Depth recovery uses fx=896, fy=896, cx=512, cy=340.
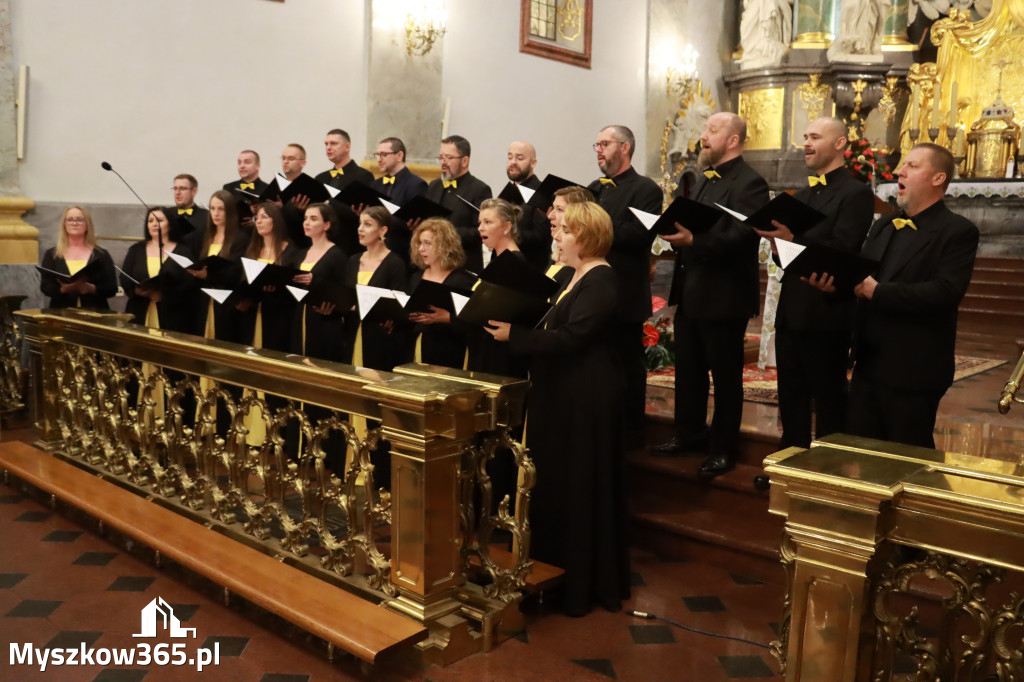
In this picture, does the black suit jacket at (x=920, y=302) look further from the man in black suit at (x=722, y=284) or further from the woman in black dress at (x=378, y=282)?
the woman in black dress at (x=378, y=282)

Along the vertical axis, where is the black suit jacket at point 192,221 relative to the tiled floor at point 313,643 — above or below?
above

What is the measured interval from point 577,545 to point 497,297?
3.37ft

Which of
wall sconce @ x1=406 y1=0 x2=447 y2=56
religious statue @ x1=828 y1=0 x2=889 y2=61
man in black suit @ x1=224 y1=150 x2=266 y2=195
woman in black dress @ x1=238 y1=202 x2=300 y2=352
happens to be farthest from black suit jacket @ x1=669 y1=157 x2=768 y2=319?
religious statue @ x1=828 y1=0 x2=889 y2=61

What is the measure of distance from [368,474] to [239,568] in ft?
2.49

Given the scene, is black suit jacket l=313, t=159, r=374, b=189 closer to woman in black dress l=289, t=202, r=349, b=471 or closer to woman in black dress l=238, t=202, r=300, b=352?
woman in black dress l=238, t=202, r=300, b=352

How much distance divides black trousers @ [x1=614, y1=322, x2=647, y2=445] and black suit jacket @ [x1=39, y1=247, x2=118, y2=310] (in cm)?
356

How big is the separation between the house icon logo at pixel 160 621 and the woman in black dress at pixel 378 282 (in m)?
1.73

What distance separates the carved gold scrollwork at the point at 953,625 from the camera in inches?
75.5

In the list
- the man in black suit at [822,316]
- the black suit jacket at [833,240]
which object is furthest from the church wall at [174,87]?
the black suit jacket at [833,240]

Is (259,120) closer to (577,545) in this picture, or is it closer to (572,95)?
(572,95)

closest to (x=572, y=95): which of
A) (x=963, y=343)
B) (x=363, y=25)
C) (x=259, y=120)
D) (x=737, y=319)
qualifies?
(x=363, y=25)

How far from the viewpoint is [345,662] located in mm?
3102

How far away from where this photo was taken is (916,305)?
342cm

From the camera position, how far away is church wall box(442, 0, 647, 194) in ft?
33.0
